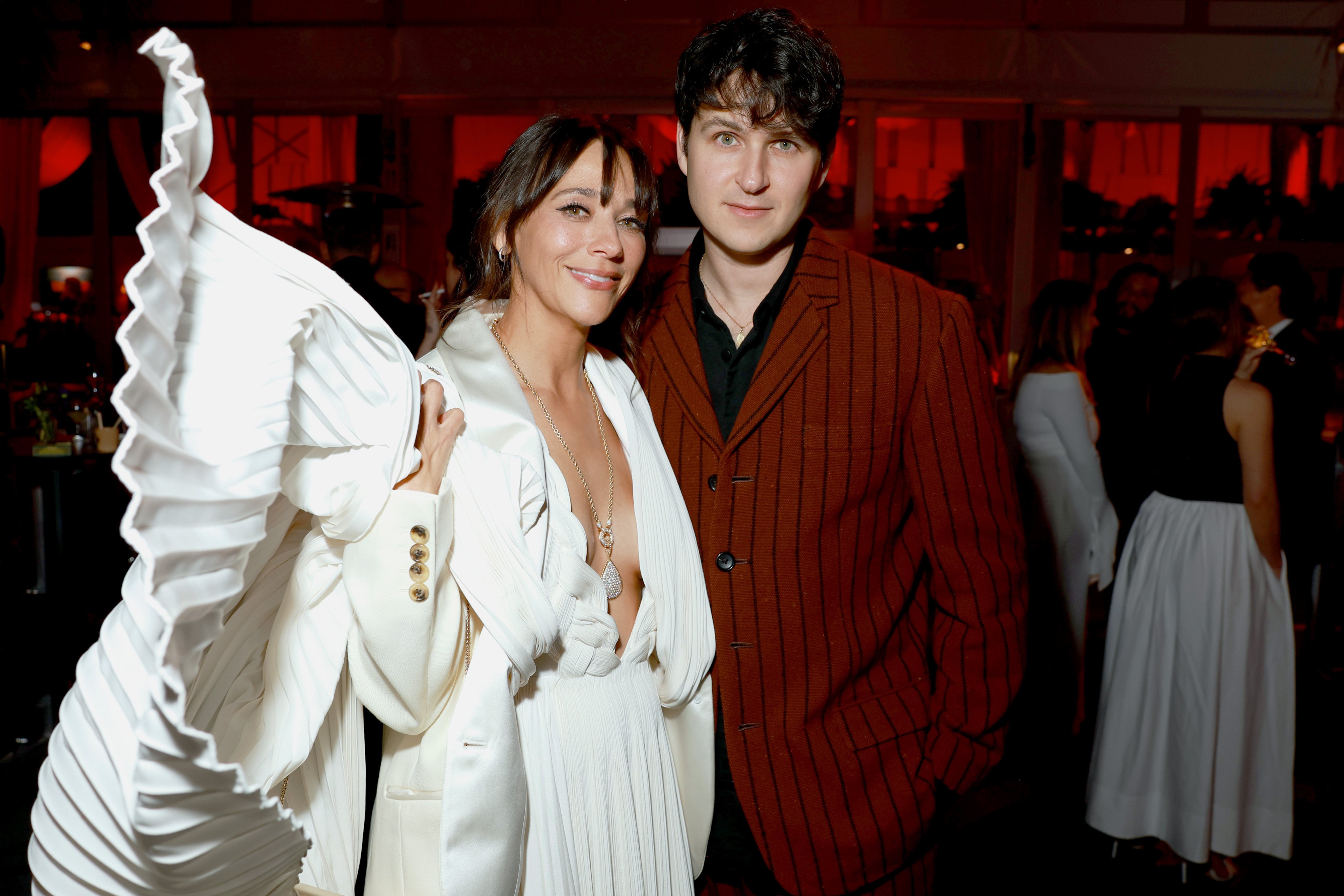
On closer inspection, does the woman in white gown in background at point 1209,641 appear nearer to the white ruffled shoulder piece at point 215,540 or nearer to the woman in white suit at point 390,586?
the woman in white suit at point 390,586

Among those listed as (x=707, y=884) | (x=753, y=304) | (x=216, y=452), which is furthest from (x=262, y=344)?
(x=707, y=884)

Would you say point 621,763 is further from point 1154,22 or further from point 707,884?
point 1154,22

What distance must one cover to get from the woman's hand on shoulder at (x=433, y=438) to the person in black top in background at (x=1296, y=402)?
3.01 metres

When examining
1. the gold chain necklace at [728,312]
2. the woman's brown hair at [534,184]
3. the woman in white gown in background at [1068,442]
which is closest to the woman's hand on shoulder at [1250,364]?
the woman in white gown in background at [1068,442]

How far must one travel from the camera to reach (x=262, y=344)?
95 cm

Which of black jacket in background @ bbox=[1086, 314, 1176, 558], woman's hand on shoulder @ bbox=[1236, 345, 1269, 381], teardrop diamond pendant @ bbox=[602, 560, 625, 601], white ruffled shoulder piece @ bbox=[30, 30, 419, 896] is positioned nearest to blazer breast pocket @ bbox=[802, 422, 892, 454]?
teardrop diamond pendant @ bbox=[602, 560, 625, 601]

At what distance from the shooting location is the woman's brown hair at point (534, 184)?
159 centimetres

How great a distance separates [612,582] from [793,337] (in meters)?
0.52

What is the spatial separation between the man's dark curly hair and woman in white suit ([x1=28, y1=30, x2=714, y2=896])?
20cm

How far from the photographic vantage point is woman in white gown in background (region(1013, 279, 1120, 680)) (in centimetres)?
432

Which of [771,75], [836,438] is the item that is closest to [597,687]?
[836,438]

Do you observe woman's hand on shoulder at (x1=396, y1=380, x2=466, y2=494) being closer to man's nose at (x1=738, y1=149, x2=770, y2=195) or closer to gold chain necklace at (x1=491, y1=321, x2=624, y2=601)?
gold chain necklace at (x1=491, y1=321, x2=624, y2=601)

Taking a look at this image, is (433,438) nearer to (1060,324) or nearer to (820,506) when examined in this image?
(820,506)

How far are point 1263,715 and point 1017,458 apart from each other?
214 cm
